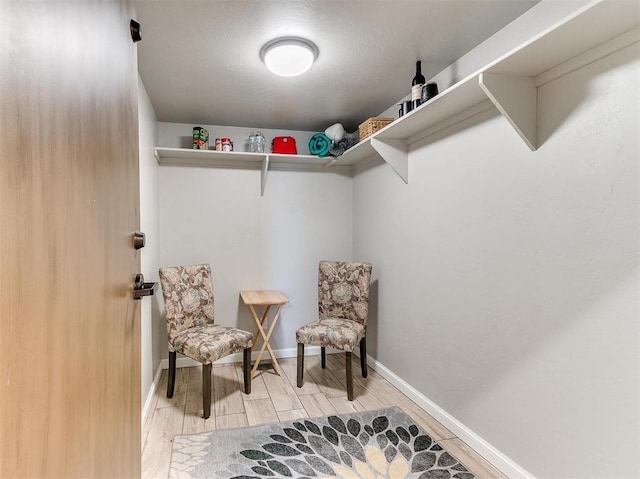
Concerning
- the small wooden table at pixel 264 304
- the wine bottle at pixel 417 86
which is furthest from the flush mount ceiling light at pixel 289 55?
the small wooden table at pixel 264 304

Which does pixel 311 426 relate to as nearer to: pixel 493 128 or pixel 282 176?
pixel 493 128

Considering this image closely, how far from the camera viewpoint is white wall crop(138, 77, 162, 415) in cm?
238

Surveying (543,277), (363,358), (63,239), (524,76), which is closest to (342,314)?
(363,358)

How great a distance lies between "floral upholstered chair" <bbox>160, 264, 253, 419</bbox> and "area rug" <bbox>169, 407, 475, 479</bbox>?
0.40m

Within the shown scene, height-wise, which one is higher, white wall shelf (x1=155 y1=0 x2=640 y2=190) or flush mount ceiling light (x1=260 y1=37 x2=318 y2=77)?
flush mount ceiling light (x1=260 y1=37 x2=318 y2=77)

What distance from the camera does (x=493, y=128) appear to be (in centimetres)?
187

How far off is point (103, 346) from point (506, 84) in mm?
1827

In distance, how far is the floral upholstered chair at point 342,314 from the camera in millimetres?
2688

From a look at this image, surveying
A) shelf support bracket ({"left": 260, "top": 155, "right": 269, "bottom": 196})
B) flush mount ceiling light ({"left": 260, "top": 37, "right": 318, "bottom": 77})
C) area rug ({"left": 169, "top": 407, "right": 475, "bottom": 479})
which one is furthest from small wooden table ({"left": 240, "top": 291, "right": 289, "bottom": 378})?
flush mount ceiling light ({"left": 260, "top": 37, "right": 318, "bottom": 77})

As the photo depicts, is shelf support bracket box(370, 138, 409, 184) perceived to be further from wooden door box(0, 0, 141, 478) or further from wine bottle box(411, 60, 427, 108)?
wooden door box(0, 0, 141, 478)

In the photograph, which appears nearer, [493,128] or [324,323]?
[493,128]

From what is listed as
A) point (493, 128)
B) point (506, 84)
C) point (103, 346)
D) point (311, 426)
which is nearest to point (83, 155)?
point (103, 346)

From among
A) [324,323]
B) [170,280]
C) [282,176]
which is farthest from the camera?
[282,176]

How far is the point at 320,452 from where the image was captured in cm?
199
